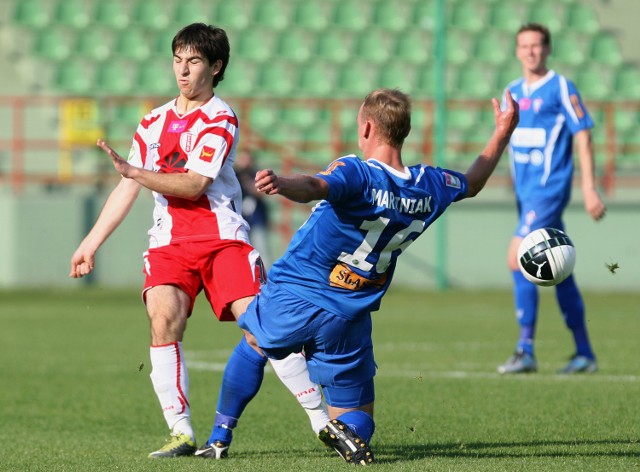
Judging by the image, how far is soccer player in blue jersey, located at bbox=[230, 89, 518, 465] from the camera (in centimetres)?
496

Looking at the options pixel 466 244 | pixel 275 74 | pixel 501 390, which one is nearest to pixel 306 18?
pixel 275 74

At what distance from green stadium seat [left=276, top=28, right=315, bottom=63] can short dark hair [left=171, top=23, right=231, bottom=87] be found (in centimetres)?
1715

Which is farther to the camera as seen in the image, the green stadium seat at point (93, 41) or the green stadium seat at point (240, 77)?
the green stadium seat at point (93, 41)

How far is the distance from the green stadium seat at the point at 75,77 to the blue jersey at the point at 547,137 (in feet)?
46.3

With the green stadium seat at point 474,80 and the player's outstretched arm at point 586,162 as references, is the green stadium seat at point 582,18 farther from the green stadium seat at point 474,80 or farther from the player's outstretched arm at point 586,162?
the player's outstretched arm at point 586,162

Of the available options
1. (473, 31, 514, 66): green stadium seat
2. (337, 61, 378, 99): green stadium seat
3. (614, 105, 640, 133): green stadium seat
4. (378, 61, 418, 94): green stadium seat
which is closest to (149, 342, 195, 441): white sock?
(337, 61, 378, 99): green stadium seat

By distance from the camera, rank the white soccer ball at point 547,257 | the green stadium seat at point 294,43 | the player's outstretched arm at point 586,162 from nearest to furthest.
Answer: the white soccer ball at point 547,257, the player's outstretched arm at point 586,162, the green stadium seat at point 294,43

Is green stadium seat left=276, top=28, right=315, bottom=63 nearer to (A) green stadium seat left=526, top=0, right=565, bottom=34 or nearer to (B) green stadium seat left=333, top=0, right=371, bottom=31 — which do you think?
(B) green stadium seat left=333, top=0, right=371, bottom=31

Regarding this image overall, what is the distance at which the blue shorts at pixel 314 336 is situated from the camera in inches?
200

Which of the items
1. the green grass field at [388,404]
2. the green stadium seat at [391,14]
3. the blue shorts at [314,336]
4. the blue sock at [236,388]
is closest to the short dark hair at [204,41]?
the blue shorts at [314,336]

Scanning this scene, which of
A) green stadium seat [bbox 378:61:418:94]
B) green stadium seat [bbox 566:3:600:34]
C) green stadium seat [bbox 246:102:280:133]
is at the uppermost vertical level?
green stadium seat [bbox 566:3:600:34]

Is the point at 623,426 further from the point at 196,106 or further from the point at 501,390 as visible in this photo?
the point at 196,106

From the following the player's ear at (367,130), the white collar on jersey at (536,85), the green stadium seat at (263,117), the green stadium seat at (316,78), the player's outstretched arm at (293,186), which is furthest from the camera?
the green stadium seat at (316,78)

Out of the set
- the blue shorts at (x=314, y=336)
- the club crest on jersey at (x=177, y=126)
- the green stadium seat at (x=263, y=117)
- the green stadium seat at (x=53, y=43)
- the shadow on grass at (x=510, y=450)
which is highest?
the green stadium seat at (x=53, y=43)
